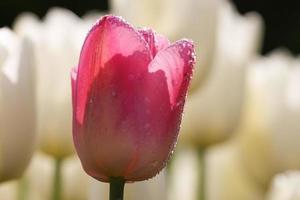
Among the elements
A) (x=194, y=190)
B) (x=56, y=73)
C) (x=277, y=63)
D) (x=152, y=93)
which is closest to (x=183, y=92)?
(x=152, y=93)

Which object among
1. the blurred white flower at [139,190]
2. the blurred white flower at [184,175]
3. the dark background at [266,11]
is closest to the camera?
the blurred white flower at [139,190]

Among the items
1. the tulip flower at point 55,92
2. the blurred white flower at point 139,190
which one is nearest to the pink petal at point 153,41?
the blurred white flower at point 139,190

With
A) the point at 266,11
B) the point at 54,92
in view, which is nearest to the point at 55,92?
the point at 54,92

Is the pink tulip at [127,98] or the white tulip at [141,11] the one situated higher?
the white tulip at [141,11]

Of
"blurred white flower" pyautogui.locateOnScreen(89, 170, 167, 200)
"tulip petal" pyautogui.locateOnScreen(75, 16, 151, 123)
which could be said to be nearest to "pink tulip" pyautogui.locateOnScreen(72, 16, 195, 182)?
"tulip petal" pyautogui.locateOnScreen(75, 16, 151, 123)

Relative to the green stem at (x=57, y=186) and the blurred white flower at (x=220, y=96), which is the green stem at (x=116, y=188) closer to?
the green stem at (x=57, y=186)
